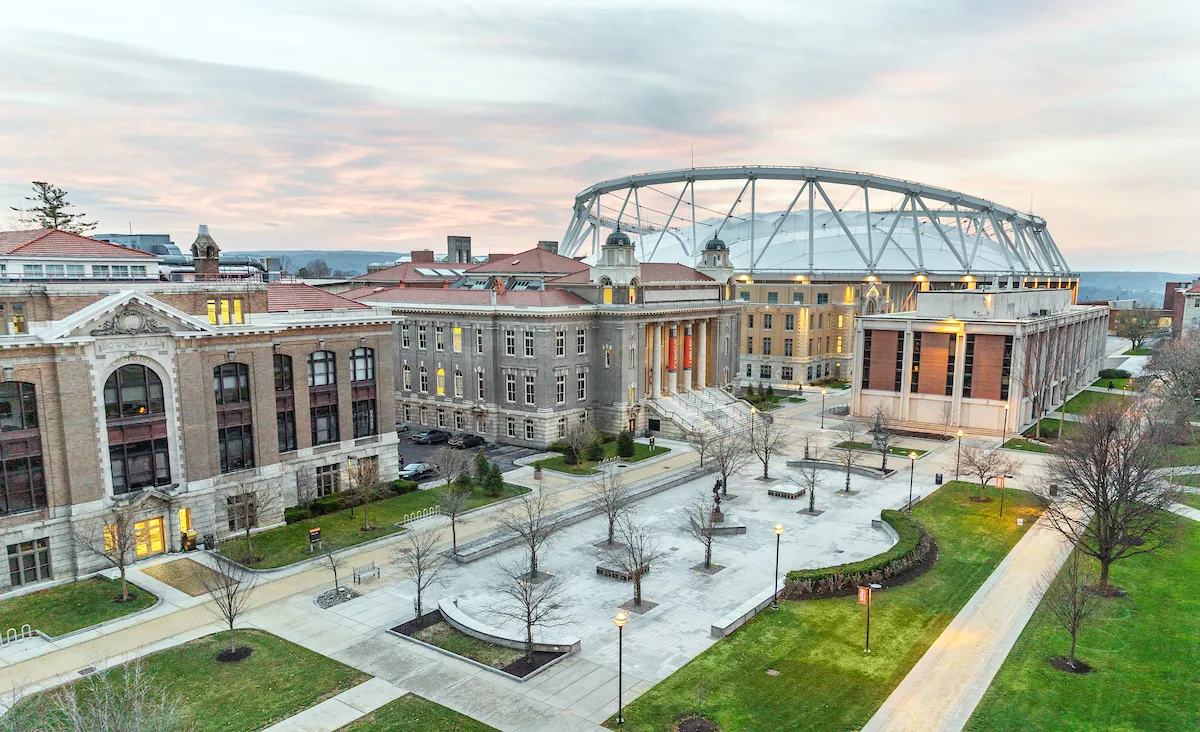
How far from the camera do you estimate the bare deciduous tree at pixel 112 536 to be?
35531 millimetres

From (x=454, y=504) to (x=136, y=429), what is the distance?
17.4m

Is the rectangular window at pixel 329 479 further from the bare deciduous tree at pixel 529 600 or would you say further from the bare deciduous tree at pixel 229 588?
the bare deciduous tree at pixel 529 600

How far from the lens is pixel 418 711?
83.5ft

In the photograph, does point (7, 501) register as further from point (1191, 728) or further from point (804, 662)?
point (1191, 728)

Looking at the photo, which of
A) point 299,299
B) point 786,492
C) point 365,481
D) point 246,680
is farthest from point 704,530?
point 299,299

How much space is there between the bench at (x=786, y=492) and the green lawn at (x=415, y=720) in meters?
32.3

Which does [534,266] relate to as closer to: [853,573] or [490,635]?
[853,573]

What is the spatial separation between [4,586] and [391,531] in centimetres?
1843

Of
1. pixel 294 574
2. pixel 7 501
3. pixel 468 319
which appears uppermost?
pixel 468 319

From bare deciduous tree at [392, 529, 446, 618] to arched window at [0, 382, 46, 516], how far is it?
1777cm

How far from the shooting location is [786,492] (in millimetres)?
51844

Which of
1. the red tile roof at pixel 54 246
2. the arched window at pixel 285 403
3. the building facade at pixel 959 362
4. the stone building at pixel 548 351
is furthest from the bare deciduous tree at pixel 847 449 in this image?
the red tile roof at pixel 54 246

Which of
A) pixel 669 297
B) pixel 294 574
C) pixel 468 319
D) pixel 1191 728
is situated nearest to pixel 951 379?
pixel 669 297

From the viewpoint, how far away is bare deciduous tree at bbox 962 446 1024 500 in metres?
50.8
